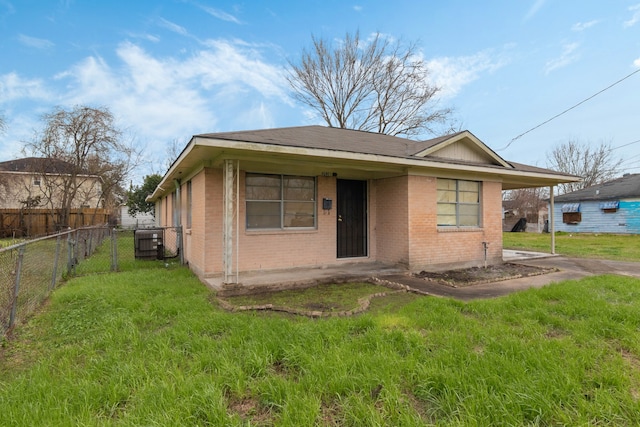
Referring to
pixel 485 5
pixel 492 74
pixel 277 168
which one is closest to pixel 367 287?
pixel 277 168

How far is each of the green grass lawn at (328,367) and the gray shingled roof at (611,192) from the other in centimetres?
2223

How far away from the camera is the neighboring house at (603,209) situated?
20031 mm

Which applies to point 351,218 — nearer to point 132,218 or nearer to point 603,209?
point 603,209

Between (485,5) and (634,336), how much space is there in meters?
12.1

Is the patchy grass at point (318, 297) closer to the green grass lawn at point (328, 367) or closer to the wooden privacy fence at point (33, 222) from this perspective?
the green grass lawn at point (328, 367)

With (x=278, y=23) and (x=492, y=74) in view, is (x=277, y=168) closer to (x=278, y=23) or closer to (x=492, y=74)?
(x=278, y=23)

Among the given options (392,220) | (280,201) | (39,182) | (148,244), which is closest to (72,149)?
(39,182)

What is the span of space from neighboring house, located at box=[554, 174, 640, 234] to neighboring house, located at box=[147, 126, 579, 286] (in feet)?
53.8

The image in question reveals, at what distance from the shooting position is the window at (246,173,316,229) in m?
7.11

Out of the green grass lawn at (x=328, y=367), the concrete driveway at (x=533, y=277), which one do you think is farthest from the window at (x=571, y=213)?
the green grass lawn at (x=328, y=367)

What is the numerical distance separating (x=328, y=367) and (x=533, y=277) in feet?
21.0

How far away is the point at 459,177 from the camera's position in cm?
827

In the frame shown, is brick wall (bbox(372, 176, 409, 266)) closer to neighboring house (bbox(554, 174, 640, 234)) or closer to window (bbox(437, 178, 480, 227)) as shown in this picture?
window (bbox(437, 178, 480, 227))

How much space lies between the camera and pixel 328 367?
2674 mm
